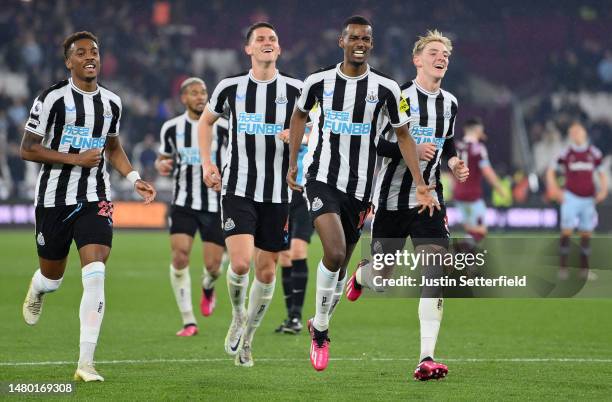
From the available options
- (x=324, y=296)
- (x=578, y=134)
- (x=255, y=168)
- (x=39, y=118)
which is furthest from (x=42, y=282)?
(x=578, y=134)

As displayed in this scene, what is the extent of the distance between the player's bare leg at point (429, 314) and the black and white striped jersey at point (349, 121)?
0.70m

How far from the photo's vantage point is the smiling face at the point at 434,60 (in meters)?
8.09

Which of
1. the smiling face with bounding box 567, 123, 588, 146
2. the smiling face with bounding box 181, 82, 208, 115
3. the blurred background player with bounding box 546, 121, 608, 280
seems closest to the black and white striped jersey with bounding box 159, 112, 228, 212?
the smiling face with bounding box 181, 82, 208, 115

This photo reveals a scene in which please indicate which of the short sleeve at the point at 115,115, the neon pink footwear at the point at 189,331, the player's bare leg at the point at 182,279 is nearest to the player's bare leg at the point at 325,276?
the short sleeve at the point at 115,115

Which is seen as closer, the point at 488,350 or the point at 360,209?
the point at 360,209

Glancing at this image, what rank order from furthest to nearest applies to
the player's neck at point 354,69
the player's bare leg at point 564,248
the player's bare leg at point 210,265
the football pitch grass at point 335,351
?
the player's bare leg at point 564,248 → the player's bare leg at point 210,265 → the player's neck at point 354,69 → the football pitch grass at point 335,351

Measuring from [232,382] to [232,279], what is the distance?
1166mm

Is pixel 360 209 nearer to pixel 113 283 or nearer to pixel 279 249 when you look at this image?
pixel 279 249

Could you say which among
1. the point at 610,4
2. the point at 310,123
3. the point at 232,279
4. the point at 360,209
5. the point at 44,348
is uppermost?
the point at 610,4

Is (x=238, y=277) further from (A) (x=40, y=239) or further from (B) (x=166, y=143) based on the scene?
(B) (x=166, y=143)

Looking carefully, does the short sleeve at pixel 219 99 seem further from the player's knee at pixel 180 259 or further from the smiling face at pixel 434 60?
the player's knee at pixel 180 259

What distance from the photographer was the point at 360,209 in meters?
8.02

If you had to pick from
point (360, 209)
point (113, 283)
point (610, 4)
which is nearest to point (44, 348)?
point (360, 209)

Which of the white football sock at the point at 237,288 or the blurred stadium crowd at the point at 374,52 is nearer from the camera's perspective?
the white football sock at the point at 237,288
